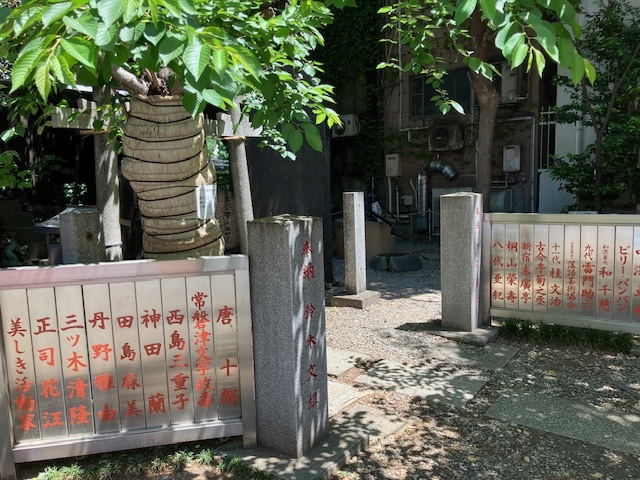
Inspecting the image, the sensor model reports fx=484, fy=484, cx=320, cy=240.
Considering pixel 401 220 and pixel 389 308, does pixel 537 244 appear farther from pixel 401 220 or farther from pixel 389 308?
pixel 401 220

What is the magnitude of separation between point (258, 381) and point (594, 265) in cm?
425

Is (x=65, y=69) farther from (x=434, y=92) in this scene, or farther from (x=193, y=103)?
(x=434, y=92)

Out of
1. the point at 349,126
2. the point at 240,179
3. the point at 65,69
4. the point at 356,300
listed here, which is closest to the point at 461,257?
the point at 356,300

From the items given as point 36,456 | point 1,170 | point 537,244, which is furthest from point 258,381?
point 537,244

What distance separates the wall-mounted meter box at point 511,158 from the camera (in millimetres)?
13672

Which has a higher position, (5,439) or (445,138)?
(445,138)

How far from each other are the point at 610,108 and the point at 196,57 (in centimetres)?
1044

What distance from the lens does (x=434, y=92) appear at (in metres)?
15.2

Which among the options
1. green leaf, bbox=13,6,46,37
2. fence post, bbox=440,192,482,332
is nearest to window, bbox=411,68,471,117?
fence post, bbox=440,192,482,332

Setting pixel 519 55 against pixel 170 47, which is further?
pixel 519 55

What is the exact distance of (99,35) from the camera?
4.98 feet

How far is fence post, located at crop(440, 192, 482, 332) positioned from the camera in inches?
223

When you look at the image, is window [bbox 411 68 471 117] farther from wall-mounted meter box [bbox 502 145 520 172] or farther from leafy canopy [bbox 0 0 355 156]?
leafy canopy [bbox 0 0 355 156]

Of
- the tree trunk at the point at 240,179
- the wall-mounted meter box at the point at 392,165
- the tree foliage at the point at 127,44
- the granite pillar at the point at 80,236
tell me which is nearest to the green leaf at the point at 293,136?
the tree foliage at the point at 127,44
